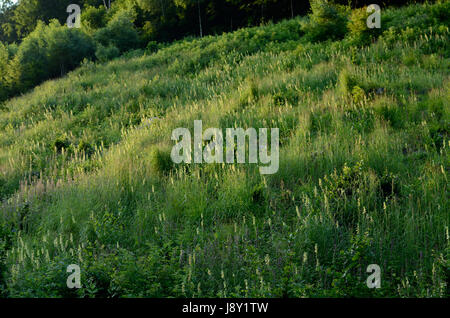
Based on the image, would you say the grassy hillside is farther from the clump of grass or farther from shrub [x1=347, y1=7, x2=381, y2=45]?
shrub [x1=347, y1=7, x2=381, y2=45]

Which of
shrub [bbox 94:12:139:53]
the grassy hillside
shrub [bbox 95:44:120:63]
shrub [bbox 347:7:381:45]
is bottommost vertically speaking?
the grassy hillside

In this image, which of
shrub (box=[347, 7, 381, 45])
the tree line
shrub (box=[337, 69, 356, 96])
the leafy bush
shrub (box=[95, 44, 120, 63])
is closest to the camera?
shrub (box=[337, 69, 356, 96])

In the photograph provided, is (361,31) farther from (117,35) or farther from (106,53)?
(117,35)

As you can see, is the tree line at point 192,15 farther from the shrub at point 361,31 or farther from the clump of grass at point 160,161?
the clump of grass at point 160,161

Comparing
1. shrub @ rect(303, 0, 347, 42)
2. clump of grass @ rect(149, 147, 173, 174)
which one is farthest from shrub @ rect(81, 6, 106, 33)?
clump of grass @ rect(149, 147, 173, 174)

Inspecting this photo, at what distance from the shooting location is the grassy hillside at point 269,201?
2.89 metres

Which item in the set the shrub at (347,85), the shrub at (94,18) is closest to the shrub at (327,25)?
the shrub at (347,85)

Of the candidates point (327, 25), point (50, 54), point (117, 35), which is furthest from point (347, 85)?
point (117, 35)

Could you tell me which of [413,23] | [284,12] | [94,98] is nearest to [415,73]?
[413,23]

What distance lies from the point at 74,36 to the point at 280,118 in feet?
75.7

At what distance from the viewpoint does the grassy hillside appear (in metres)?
2.89

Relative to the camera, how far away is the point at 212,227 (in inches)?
148

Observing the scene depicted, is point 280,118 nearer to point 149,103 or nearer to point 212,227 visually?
point 212,227

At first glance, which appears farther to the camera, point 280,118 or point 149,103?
point 149,103
